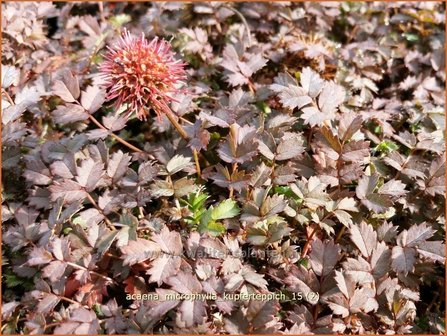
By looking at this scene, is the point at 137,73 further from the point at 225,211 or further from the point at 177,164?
the point at 225,211

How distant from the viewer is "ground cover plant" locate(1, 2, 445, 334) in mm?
1707

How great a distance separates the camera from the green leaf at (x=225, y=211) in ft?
5.96

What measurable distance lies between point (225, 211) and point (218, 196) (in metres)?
0.28

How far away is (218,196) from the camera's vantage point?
210 cm

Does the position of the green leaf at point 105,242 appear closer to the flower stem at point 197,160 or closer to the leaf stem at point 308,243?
the flower stem at point 197,160

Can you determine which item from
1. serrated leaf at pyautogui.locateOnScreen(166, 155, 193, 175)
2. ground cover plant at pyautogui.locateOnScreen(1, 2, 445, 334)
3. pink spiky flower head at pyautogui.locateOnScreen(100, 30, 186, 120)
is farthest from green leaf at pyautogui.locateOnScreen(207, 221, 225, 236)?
pink spiky flower head at pyautogui.locateOnScreen(100, 30, 186, 120)

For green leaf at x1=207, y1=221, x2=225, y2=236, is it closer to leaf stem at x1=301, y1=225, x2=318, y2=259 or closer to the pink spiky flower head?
leaf stem at x1=301, y1=225, x2=318, y2=259

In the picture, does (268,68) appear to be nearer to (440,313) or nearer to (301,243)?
(301,243)

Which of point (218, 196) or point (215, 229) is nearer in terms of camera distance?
point (215, 229)

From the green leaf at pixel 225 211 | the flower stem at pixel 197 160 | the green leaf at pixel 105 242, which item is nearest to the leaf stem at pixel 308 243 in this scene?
the green leaf at pixel 225 211

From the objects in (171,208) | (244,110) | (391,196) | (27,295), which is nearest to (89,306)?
(27,295)

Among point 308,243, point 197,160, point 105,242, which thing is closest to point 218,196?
point 197,160

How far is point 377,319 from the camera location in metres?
1.78

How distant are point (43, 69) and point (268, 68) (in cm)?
109
